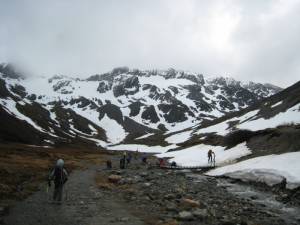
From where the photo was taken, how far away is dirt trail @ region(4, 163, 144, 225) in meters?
18.5

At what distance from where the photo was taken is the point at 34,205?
74.7 ft

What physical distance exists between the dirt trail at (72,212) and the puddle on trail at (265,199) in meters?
10.7

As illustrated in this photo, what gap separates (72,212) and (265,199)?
17.1m

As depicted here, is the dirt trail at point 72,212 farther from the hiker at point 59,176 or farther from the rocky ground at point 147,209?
the hiker at point 59,176

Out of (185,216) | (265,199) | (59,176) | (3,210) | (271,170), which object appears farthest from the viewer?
(271,170)

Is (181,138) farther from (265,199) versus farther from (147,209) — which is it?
(147,209)

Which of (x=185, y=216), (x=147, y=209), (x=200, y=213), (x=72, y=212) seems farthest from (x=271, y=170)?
(x=72, y=212)

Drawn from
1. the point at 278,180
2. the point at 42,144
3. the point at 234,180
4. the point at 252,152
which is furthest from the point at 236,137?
the point at 42,144

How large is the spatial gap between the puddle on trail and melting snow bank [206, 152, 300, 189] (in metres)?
1.88

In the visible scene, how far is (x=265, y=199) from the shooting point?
94.9 ft

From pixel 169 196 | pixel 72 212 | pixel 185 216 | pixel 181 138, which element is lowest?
pixel 72 212

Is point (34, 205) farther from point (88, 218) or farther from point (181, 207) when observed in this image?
point (181, 207)

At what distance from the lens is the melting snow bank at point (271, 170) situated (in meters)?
33.6

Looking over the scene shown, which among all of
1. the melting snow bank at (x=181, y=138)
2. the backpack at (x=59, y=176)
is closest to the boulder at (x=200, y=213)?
the backpack at (x=59, y=176)
